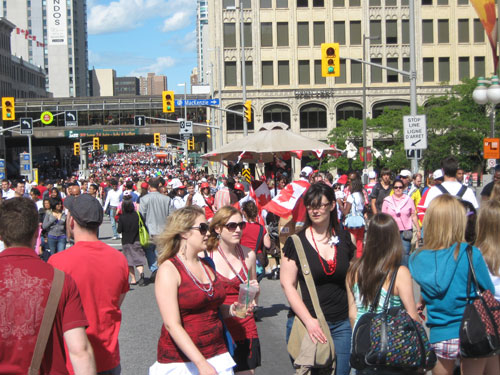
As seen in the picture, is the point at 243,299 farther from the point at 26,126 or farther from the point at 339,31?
the point at 339,31

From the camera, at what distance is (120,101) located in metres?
87.6

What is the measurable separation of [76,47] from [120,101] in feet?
374

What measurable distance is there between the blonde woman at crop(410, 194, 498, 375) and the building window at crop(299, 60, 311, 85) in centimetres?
5847

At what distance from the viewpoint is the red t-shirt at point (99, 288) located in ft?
14.6

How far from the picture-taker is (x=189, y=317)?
4488mm

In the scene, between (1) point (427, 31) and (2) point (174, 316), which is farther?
(1) point (427, 31)

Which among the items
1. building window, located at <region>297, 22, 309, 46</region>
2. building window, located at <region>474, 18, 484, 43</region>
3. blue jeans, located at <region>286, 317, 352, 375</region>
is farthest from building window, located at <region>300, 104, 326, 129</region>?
blue jeans, located at <region>286, 317, 352, 375</region>

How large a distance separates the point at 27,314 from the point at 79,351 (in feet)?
1.04

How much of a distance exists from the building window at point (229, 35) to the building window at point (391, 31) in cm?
1299

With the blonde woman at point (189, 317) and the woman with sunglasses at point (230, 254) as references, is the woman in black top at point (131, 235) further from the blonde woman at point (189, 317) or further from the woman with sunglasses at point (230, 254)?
the blonde woman at point (189, 317)

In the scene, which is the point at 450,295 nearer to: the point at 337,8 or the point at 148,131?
the point at 337,8

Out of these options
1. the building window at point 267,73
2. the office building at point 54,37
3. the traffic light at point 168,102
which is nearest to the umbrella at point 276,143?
the traffic light at point 168,102

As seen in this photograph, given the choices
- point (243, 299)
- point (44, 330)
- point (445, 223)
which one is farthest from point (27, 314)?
point (445, 223)

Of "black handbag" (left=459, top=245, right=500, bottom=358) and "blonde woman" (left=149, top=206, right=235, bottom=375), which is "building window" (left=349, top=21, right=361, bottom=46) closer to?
"black handbag" (left=459, top=245, right=500, bottom=358)
